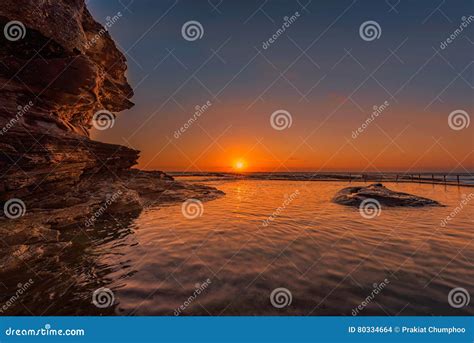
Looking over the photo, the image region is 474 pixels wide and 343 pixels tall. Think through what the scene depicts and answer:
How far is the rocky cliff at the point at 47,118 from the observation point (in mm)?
9336

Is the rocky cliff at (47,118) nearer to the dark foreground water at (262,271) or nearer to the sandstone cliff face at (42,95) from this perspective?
the sandstone cliff face at (42,95)

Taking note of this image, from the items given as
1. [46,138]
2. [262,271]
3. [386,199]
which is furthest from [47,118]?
[386,199]

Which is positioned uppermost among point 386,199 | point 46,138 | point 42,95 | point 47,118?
point 386,199

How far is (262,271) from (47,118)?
509 inches

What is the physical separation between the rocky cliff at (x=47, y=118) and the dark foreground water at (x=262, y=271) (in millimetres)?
3465

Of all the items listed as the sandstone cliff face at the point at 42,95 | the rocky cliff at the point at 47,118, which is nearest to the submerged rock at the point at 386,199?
the rocky cliff at the point at 47,118

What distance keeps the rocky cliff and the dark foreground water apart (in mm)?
3465

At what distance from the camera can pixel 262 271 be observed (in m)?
5.40

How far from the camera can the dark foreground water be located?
4.05 m

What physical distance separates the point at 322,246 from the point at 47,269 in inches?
295

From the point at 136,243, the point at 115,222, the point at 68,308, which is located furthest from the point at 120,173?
the point at 68,308

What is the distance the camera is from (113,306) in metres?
3.99

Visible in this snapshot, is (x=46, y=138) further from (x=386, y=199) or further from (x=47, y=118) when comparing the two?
(x=386, y=199)

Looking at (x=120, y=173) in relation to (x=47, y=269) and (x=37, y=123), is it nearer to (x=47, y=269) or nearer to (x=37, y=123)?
(x=37, y=123)
